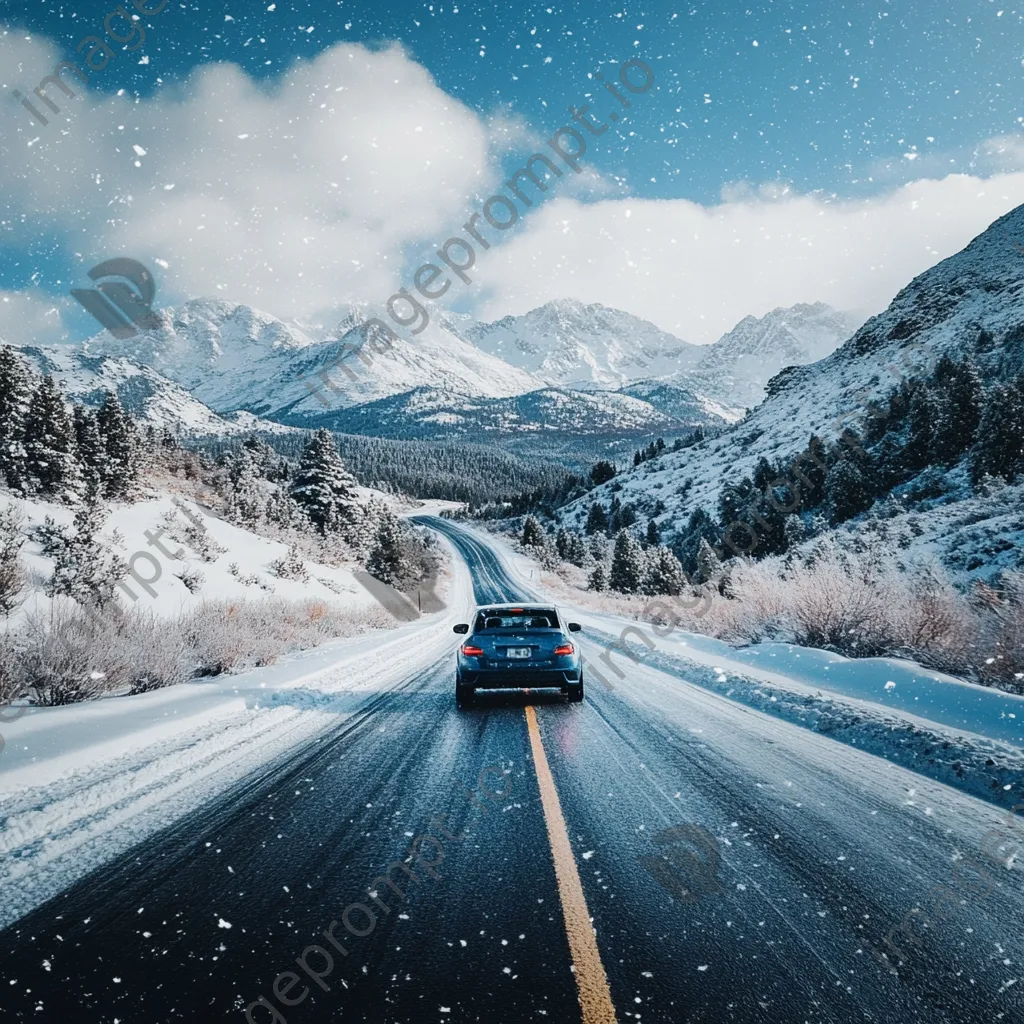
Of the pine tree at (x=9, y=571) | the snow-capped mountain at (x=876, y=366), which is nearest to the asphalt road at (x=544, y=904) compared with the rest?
the pine tree at (x=9, y=571)

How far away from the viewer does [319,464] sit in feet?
118

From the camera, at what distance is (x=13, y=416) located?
14.3 meters

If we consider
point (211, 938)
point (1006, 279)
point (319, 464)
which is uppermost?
point (1006, 279)

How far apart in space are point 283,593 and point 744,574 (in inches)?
585

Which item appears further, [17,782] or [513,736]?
[513,736]

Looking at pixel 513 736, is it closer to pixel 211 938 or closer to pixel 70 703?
pixel 211 938

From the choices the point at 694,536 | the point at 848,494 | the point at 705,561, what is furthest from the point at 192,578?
the point at 848,494

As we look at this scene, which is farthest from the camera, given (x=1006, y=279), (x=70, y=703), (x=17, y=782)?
(x=1006, y=279)

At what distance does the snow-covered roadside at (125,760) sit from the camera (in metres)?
3.23

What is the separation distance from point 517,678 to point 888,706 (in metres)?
4.56

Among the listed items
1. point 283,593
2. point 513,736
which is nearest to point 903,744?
point 513,736

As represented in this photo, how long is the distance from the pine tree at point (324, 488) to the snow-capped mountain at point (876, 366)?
127ft

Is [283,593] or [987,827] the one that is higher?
[283,593]

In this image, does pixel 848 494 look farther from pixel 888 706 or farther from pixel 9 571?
pixel 9 571
